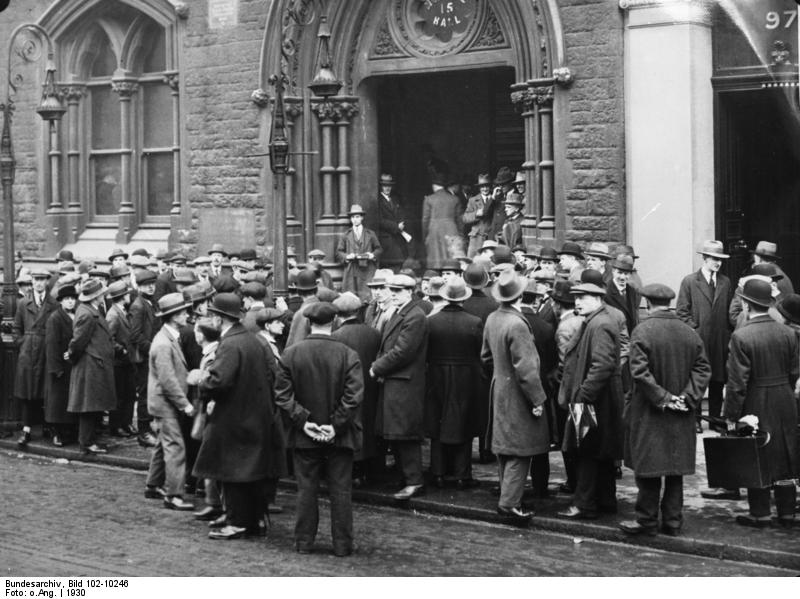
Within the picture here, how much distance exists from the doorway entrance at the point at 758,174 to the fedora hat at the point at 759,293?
6261mm

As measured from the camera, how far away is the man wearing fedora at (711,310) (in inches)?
534

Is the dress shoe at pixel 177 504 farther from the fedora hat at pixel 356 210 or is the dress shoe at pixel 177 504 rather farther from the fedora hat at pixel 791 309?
the fedora hat at pixel 356 210

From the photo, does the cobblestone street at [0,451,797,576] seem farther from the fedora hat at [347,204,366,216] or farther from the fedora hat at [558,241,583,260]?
the fedora hat at [347,204,366,216]

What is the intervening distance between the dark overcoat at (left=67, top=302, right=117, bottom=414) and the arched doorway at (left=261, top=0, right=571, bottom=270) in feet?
13.9

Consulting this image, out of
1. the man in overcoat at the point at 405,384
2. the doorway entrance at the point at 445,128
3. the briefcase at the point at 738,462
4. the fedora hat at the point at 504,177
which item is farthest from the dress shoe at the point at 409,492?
the doorway entrance at the point at 445,128

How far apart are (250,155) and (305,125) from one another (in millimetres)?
986

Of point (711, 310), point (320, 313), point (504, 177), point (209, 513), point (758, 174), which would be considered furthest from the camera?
point (504, 177)

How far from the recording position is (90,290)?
45.2 ft

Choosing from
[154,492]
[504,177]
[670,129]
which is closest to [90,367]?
[154,492]

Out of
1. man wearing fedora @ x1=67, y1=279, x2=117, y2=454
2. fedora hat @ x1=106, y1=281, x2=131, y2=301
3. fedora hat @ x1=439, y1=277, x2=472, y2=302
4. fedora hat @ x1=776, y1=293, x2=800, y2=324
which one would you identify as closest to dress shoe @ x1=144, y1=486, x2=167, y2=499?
man wearing fedora @ x1=67, y1=279, x2=117, y2=454

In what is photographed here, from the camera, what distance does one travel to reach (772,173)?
16828 millimetres

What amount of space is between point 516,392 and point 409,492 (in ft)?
4.81

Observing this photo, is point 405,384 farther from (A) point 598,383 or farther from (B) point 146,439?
(B) point 146,439

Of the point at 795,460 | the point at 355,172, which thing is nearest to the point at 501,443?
the point at 795,460
